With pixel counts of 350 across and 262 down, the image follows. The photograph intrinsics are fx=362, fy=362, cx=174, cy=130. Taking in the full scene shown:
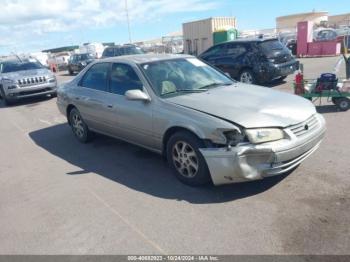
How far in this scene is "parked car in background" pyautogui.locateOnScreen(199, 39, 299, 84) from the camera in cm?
1099

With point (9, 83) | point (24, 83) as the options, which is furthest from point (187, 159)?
point (9, 83)

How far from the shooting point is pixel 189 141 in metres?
4.26

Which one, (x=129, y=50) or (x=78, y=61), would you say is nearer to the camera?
(x=129, y=50)

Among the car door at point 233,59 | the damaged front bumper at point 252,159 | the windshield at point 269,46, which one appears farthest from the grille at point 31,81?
the damaged front bumper at point 252,159

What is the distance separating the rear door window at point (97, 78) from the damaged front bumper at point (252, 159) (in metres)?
2.58

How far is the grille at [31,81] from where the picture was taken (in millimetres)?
12492

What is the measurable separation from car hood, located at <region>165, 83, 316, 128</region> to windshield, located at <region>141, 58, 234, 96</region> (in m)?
0.23

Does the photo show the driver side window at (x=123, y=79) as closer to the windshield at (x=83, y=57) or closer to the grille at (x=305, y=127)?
the grille at (x=305, y=127)

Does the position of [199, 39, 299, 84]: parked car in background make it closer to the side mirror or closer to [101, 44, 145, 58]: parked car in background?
the side mirror

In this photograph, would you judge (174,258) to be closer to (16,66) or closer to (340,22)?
(16,66)

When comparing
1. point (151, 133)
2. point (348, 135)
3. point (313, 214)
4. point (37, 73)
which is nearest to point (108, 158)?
point (151, 133)

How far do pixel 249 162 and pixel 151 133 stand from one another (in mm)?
1535

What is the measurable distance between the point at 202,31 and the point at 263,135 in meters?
27.0

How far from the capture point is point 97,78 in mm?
6172
